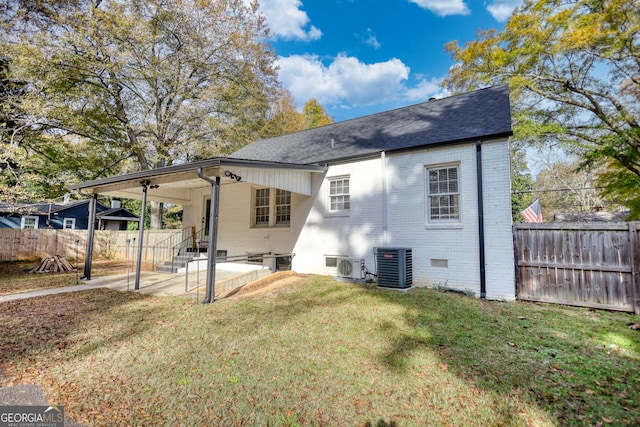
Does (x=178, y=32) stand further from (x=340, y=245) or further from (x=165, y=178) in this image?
(x=340, y=245)

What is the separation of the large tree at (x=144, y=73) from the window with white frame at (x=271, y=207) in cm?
900

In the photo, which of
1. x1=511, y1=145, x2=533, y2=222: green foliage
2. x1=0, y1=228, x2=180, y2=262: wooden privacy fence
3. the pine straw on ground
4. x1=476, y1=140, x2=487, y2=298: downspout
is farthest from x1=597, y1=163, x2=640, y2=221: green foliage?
the pine straw on ground

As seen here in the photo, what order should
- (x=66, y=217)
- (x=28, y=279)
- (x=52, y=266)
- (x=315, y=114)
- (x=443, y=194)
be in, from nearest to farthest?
(x=443, y=194)
(x=28, y=279)
(x=52, y=266)
(x=66, y=217)
(x=315, y=114)

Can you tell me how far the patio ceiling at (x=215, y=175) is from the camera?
20.8ft

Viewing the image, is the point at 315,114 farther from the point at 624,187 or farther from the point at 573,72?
the point at 624,187

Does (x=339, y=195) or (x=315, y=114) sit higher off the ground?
(x=315, y=114)

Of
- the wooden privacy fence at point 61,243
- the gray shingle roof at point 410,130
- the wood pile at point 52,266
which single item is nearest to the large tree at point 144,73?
the wooden privacy fence at point 61,243

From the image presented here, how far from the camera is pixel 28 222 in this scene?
20.6 m

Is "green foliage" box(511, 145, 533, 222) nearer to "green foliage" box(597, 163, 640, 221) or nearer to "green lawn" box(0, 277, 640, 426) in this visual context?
"green foliage" box(597, 163, 640, 221)

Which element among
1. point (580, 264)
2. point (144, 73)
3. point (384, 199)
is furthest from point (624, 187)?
point (144, 73)

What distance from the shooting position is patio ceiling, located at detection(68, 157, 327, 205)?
6344mm

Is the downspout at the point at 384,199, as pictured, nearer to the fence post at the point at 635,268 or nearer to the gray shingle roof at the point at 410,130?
the gray shingle roof at the point at 410,130

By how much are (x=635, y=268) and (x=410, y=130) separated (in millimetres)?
6082

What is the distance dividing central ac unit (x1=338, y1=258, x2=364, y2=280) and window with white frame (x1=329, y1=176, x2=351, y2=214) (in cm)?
168
